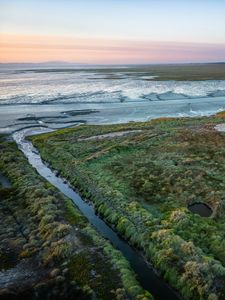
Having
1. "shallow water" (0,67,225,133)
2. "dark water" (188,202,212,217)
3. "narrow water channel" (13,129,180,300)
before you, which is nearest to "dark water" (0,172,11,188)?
"narrow water channel" (13,129,180,300)

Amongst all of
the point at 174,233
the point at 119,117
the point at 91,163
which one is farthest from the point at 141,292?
the point at 119,117

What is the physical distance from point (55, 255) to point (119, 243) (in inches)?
151

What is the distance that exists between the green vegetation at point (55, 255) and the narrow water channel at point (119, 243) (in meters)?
0.69

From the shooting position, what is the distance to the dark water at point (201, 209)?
21572 millimetres

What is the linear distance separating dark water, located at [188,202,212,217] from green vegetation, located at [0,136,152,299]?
6.78 meters

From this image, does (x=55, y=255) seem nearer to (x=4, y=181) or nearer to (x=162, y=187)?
(x=162, y=187)

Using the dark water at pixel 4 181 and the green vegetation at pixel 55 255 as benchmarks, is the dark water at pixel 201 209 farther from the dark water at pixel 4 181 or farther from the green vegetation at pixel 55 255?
the dark water at pixel 4 181

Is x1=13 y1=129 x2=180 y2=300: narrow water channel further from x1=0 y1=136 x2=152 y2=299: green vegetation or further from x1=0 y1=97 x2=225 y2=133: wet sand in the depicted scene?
x1=0 y1=97 x2=225 y2=133: wet sand

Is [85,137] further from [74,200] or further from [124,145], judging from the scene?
[74,200]

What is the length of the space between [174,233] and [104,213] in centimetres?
544

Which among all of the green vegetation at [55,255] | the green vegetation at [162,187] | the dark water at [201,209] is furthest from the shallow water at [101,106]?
the dark water at [201,209]

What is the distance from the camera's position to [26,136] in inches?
1777

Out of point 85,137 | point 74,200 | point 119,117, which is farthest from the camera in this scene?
point 119,117

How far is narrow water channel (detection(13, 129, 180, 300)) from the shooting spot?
1523 centimetres
